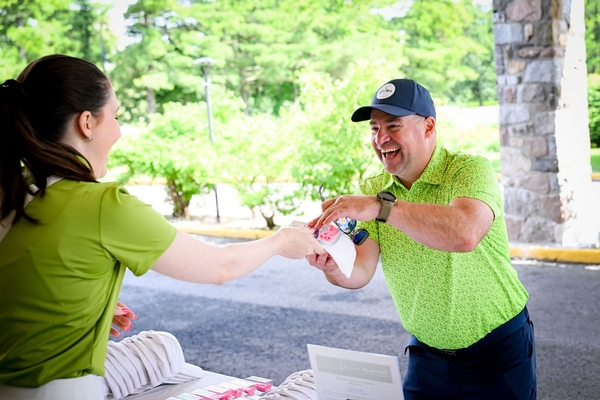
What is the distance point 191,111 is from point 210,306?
8.73 m

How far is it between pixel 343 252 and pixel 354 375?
0.59 meters

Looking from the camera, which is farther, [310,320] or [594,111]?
[594,111]

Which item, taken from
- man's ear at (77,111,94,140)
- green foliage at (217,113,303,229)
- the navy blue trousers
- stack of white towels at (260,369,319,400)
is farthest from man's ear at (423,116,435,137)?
green foliage at (217,113,303,229)

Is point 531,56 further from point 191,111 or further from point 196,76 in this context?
point 196,76

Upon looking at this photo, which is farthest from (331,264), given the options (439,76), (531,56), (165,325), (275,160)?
(439,76)

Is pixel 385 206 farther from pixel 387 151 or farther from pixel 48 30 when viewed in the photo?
pixel 48 30

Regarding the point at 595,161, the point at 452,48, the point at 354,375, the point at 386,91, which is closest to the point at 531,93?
the point at 386,91

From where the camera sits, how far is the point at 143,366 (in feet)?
9.71

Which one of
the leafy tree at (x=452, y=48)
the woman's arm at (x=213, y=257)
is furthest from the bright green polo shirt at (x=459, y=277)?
the leafy tree at (x=452, y=48)

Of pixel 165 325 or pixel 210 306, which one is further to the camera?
pixel 210 306

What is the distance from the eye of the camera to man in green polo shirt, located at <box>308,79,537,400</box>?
2.53 m

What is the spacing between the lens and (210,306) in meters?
8.02

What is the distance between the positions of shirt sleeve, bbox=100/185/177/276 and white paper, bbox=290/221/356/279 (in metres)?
0.87

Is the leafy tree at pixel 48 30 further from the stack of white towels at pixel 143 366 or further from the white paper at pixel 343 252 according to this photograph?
the white paper at pixel 343 252
